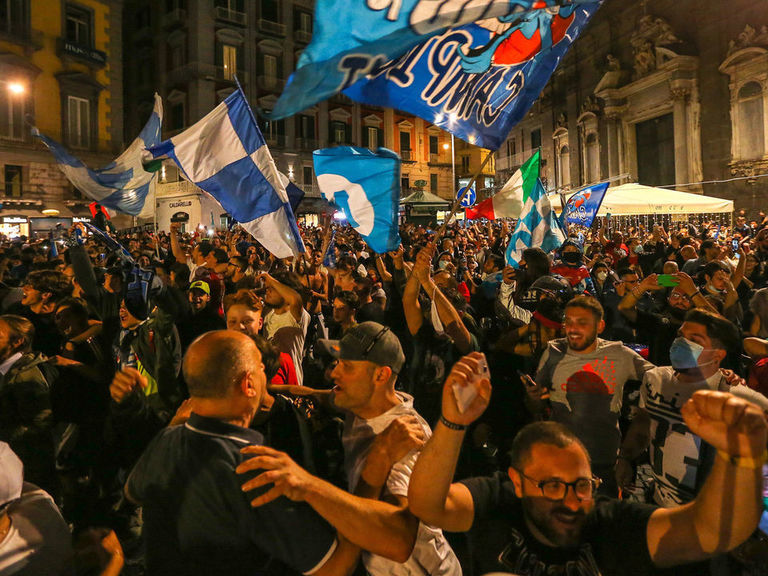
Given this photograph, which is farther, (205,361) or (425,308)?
(425,308)

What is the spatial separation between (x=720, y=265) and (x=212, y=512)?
5261 mm

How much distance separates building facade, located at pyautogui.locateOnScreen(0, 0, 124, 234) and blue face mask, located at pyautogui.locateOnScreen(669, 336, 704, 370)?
25.6 metres

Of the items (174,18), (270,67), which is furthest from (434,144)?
(174,18)

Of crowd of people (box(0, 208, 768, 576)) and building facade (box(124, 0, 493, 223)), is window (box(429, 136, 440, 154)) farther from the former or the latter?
crowd of people (box(0, 208, 768, 576))

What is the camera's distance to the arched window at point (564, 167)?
31.2 m

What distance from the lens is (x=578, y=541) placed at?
175cm

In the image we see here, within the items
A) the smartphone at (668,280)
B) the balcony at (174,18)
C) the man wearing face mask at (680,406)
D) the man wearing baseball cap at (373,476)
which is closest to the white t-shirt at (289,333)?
the man wearing baseball cap at (373,476)

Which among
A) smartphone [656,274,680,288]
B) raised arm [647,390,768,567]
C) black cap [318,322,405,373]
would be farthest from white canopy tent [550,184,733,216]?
raised arm [647,390,768,567]

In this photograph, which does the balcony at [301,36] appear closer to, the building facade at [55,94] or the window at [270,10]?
the window at [270,10]

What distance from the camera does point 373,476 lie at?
1809 millimetres

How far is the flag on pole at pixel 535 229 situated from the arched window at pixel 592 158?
23.4 m

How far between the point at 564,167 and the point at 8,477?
3327cm

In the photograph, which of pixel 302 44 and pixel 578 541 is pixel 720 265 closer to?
pixel 578 541

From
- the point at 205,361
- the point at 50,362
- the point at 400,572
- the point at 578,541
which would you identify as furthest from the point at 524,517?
the point at 50,362
